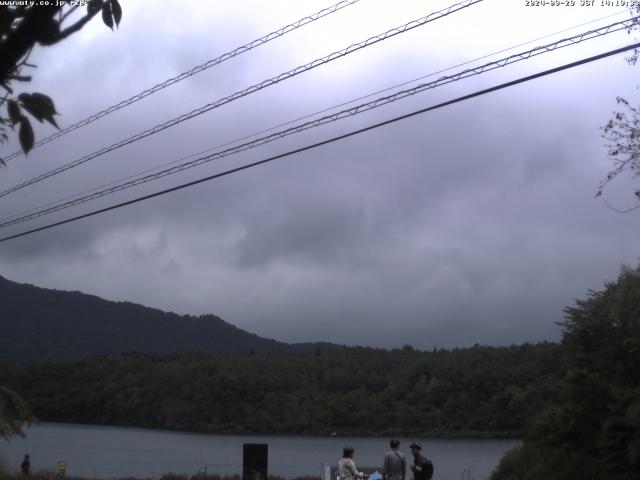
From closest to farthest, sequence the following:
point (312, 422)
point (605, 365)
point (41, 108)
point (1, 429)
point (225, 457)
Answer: point (41, 108) → point (605, 365) → point (1, 429) → point (225, 457) → point (312, 422)

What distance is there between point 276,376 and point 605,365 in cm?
5667

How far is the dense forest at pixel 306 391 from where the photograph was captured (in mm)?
52562

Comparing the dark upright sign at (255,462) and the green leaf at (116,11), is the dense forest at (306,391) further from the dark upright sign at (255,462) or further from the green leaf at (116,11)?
the green leaf at (116,11)

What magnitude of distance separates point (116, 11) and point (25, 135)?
0.70 meters

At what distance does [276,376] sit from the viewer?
74750mm

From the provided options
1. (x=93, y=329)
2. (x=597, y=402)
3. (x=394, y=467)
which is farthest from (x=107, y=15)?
(x=93, y=329)

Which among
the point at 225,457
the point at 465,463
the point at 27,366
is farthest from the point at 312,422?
the point at 465,463

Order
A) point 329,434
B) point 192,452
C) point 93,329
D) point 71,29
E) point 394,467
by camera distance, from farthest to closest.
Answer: point 93,329 < point 329,434 < point 192,452 < point 394,467 < point 71,29

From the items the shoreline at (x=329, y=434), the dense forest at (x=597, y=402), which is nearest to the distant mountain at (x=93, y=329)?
the shoreline at (x=329, y=434)

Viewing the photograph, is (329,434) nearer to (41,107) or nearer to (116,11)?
(116,11)

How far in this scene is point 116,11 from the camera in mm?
3820

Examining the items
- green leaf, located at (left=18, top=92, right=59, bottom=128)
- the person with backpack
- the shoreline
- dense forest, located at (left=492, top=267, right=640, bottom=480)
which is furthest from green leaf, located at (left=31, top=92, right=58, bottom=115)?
the shoreline

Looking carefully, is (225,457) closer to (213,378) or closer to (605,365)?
(213,378)

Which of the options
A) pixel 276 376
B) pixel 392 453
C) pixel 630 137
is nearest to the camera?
pixel 392 453
